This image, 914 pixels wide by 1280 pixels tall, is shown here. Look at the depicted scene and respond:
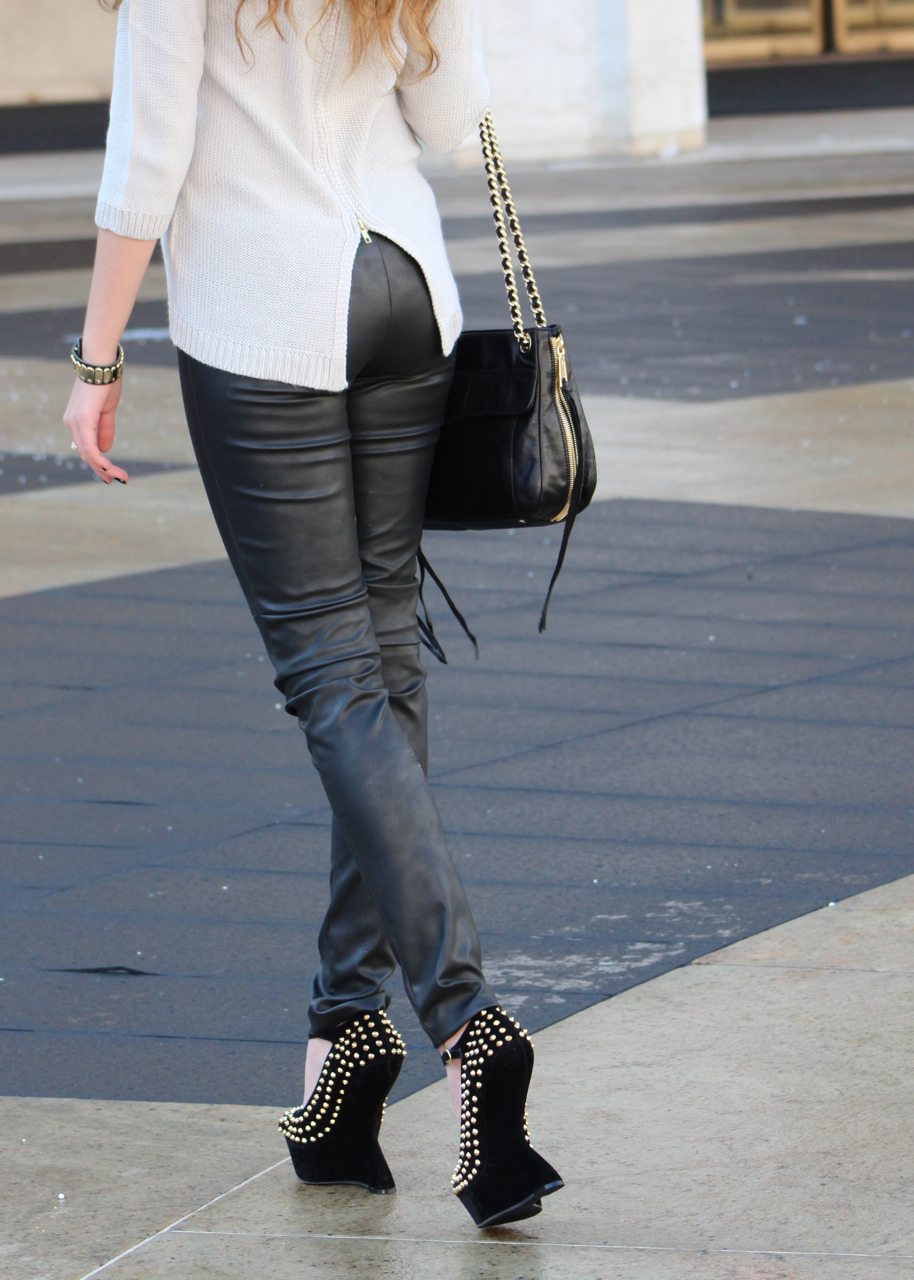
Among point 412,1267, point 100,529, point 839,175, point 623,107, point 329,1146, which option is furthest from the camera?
point 623,107

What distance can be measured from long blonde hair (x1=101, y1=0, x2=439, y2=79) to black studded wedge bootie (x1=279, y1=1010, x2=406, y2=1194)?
3.87 feet

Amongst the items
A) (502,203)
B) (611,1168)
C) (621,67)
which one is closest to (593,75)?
(621,67)

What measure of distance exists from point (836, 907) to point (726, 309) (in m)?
8.97

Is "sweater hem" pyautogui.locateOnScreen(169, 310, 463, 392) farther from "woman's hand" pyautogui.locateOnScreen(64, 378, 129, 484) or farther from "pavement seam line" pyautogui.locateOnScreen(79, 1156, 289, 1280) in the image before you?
"pavement seam line" pyautogui.locateOnScreen(79, 1156, 289, 1280)

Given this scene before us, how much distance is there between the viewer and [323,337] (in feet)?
9.10

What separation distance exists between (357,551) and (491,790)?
1935 mm

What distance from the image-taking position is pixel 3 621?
6.39m

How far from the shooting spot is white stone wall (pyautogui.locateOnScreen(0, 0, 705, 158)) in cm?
2636

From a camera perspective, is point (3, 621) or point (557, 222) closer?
point (3, 621)

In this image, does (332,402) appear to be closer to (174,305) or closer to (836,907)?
(174,305)

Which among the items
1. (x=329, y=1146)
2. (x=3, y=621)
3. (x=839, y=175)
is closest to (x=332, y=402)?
(x=329, y=1146)

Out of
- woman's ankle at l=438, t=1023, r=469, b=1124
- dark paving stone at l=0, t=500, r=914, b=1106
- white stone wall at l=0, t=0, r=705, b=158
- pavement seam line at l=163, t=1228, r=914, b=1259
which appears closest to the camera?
pavement seam line at l=163, t=1228, r=914, b=1259

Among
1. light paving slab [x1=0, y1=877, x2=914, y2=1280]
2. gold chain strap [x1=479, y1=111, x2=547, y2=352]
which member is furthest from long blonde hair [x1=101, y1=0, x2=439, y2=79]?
light paving slab [x1=0, y1=877, x2=914, y2=1280]

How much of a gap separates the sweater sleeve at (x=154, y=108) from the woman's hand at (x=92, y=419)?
0.67ft
